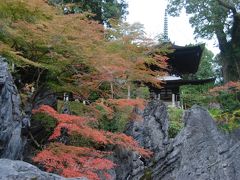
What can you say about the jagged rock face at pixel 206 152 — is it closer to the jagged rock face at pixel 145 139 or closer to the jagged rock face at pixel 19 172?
the jagged rock face at pixel 145 139

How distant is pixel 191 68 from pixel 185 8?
3356 mm

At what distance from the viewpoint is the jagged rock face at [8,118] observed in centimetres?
624

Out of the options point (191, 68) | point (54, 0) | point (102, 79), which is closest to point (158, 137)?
point (102, 79)

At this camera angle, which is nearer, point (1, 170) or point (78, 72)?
point (1, 170)

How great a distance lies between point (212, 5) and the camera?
18531 millimetres

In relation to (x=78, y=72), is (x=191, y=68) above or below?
above

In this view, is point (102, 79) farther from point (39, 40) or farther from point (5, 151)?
point (5, 151)

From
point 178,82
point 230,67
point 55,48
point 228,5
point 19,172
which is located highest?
point 228,5

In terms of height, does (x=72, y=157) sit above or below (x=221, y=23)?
below

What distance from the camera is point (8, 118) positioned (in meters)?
6.39

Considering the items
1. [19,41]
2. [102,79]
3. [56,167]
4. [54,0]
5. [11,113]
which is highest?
[54,0]

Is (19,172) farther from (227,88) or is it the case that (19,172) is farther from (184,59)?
(184,59)

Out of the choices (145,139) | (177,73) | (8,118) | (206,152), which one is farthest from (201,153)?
(177,73)

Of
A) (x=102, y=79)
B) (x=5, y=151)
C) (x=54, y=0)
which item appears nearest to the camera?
(x=5, y=151)
